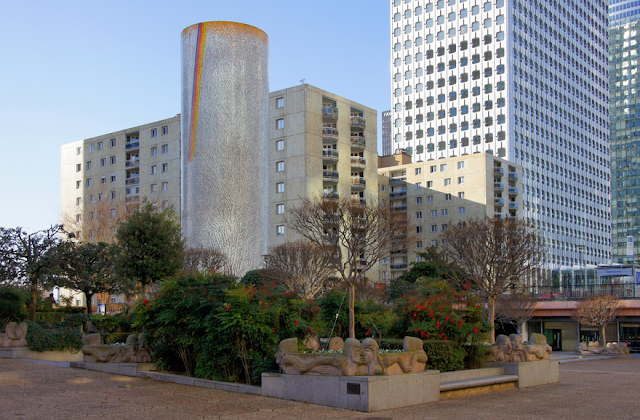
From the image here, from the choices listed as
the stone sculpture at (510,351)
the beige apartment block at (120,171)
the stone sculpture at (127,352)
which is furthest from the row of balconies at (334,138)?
the stone sculpture at (127,352)

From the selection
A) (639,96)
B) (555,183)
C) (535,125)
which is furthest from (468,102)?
(639,96)

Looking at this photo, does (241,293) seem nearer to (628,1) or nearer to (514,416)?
(514,416)

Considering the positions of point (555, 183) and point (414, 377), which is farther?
point (555, 183)

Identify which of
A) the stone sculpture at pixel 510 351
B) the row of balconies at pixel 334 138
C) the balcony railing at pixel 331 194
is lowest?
the stone sculpture at pixel 510 351

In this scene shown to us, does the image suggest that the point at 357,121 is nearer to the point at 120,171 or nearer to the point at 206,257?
the point at 120,171

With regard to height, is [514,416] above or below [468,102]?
below

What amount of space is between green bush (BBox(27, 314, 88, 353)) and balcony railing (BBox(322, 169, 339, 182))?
50498 mm

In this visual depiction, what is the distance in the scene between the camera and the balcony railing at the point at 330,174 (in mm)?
73731

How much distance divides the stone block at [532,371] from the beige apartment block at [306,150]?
160 feet

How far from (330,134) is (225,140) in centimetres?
2924

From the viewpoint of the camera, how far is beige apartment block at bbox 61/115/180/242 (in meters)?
80.6

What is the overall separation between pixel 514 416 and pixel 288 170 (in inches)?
2348

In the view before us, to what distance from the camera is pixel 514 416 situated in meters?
13.3

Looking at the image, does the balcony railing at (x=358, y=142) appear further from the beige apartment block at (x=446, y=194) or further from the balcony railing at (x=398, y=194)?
the balcony railing at (x=398, y=194)
